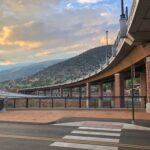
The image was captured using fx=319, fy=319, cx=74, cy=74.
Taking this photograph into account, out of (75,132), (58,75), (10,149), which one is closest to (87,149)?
(10,149)

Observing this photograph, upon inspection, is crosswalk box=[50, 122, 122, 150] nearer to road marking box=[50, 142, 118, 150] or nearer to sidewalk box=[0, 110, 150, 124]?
road marking box=[50, 142, 118, 150]

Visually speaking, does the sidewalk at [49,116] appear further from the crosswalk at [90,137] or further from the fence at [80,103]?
the fence at [80,103]

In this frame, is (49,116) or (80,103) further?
(80,103)

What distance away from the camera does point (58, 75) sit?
19888 cm

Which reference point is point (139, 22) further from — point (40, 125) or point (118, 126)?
point (40, 125)

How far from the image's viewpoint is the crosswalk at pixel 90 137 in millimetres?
10672

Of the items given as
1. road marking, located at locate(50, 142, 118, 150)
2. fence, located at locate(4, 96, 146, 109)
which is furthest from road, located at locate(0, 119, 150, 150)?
fence, located at locate(4, 96, 146, 109)

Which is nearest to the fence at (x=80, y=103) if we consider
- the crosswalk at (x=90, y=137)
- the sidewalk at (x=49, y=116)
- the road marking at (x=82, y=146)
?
the sidewalk at (x=49, y=116)

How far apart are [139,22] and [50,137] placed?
8.54 meters

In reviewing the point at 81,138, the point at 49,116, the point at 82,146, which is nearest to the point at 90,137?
the point at 81,138

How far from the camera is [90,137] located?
12.6 meters

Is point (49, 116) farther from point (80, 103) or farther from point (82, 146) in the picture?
point (82, 146)

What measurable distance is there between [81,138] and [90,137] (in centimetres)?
45

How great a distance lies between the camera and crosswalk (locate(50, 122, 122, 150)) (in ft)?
35.0
